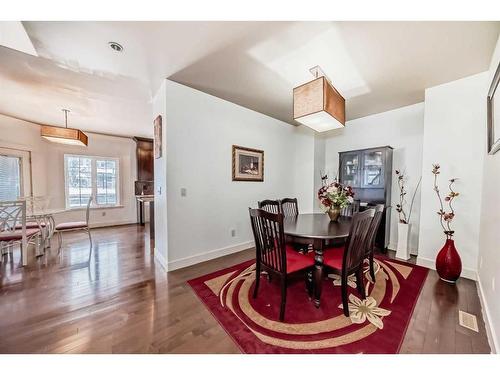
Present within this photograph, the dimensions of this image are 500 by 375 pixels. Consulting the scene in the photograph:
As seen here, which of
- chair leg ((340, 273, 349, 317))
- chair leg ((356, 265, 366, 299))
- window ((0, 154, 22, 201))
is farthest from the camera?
window ((0, 154, 22, 201))

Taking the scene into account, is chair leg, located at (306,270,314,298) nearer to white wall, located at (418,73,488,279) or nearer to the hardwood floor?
the hardwood floor

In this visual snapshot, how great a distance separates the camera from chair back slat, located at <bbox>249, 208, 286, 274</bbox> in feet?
5.24

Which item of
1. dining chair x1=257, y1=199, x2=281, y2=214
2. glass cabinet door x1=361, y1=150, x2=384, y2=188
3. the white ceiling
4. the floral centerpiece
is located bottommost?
dining chair x1=257, y1=199, x2=281, y2=214

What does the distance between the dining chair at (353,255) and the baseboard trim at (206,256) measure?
5.64 feet

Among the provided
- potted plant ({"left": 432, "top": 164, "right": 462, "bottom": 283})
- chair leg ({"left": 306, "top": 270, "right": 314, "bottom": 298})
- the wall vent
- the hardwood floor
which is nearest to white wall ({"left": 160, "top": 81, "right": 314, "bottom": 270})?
the hardwood floor

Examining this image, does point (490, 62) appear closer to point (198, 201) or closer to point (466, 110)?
point (466, 110)

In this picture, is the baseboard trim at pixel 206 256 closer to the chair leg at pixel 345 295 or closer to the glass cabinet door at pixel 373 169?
the chair leg at pixel 345 295

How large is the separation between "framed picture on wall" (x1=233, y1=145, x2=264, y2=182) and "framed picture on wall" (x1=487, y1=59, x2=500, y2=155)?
2737 mm

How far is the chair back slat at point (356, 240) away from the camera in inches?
62.7

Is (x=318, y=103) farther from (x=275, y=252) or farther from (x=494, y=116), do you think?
(x=494, y=116)

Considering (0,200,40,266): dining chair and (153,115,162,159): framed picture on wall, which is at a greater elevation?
(153,115,162,159): framed picture on wall

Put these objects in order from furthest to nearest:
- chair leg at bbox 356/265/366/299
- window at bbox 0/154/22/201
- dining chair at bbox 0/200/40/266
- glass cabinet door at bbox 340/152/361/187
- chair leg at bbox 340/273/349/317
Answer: window at bbox 0/154/22/201 → glass cabinet door at bbox 340/152/361/187 → dining chair at bbox 0/200/40/266 → chair leg at bbox 356/265/366/299 → chair leg at bbox 340/273/349/317

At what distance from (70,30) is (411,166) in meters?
4.61
